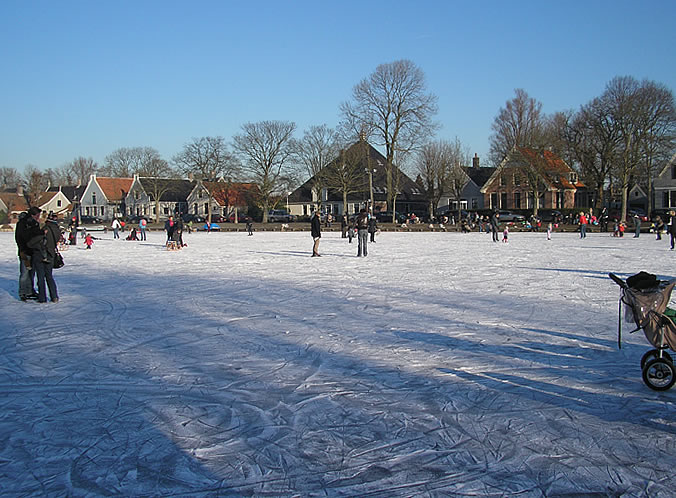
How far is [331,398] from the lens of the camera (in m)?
5.31

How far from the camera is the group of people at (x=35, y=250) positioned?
33.6 feet

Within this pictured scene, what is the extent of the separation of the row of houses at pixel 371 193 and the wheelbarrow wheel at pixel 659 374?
4702cm

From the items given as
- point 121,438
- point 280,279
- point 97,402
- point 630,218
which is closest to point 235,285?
point 280,279

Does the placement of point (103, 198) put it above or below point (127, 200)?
above

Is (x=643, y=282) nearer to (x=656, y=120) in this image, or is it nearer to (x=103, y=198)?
(x=656, y=120)

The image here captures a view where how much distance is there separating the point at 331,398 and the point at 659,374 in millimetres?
3056

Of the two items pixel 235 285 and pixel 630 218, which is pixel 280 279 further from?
pixel 630 218

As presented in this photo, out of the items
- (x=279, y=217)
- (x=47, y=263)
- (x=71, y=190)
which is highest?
(x=71, y=190)

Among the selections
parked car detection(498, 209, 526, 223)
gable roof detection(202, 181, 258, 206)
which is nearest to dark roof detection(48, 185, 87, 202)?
gable roof detection(202, 181, 258, 206)

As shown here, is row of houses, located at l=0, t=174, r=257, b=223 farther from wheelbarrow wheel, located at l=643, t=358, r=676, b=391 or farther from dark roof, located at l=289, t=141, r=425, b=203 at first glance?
wheelbarrow wheel, located at l=643, t=358, r=676, b=391

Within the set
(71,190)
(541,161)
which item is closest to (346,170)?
(541,161)

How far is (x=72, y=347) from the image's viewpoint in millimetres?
7414

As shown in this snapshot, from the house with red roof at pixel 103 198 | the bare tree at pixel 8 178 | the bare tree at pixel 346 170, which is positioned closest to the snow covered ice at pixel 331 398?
the bare tree at pixel 346 170

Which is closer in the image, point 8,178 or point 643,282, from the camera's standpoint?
point 643,282
